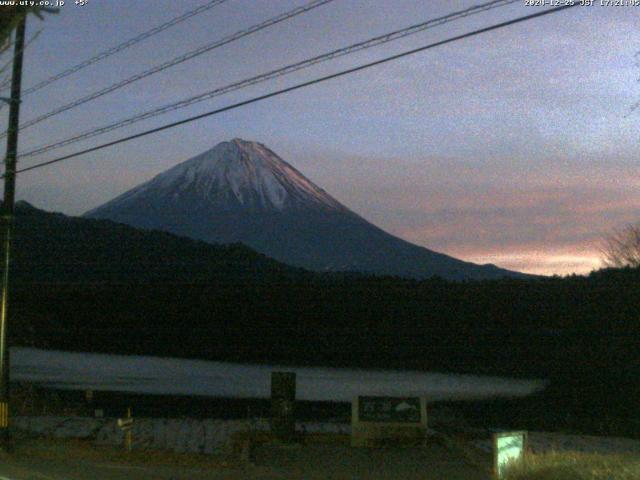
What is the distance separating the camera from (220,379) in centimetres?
4347

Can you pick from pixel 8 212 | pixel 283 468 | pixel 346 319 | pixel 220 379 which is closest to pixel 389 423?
pixel 283 468

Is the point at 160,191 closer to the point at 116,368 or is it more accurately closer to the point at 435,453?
the point at 116,368

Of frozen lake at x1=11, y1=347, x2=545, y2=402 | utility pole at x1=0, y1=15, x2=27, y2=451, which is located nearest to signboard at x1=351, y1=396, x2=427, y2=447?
utility pole at x1=0, y1=15, x2=27, y2=451

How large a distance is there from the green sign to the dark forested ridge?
18630 mm

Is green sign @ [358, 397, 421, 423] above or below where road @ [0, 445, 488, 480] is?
above

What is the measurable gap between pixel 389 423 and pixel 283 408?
2.25 meters

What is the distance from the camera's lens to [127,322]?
185 feet

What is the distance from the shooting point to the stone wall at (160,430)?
763 inches

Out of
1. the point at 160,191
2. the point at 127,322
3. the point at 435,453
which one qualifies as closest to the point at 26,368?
the point at 127,322

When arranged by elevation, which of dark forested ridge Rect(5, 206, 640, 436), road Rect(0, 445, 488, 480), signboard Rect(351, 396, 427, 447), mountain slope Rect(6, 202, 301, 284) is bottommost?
road Rect(0, 445, 488, 480)

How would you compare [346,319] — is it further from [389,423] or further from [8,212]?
[8,212]

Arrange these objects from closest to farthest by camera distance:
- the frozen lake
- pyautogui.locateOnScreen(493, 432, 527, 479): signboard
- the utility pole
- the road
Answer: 1. pyautogui.locateOnScreen(493, 432, 527, 479): signboard
2. the road
3. the utility pole
4. the frozen lake

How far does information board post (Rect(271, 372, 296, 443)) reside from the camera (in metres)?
17.6

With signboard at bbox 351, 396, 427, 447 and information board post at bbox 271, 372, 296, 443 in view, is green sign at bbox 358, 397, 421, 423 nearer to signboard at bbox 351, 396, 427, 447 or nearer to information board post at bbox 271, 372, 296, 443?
signboard at bbox 351, 396, 427, 447
